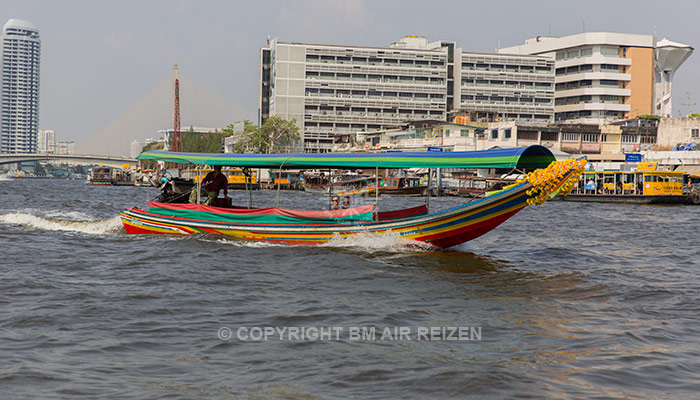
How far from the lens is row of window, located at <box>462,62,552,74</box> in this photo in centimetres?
10238

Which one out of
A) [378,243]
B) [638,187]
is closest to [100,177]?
[638,187]

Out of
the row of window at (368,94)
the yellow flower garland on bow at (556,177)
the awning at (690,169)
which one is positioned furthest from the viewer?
the row of window at (368,94)

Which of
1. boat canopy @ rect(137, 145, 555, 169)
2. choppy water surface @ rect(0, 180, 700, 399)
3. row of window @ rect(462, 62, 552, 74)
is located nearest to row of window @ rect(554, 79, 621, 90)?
row of window @ rect(462, 62, 552, 74)

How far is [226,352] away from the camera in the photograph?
270 inches

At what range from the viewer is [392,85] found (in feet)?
324

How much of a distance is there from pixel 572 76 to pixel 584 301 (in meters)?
98.7

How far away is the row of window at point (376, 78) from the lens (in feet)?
317

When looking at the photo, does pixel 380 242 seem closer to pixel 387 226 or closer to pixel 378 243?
pixel 378 243

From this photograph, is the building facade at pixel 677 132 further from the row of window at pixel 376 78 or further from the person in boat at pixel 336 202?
the person in boat at pixel 336 202

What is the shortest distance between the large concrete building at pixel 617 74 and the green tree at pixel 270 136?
146ft

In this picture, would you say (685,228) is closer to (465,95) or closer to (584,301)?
(584,301)

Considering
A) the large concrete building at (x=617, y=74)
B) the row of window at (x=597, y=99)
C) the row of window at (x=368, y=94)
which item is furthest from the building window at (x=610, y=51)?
the row of window at (x=368, y=94)

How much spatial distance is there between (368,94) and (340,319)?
300 feet

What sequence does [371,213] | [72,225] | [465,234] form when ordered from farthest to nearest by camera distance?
1. [72,225]
2. [371,213]
3. [465,234]
